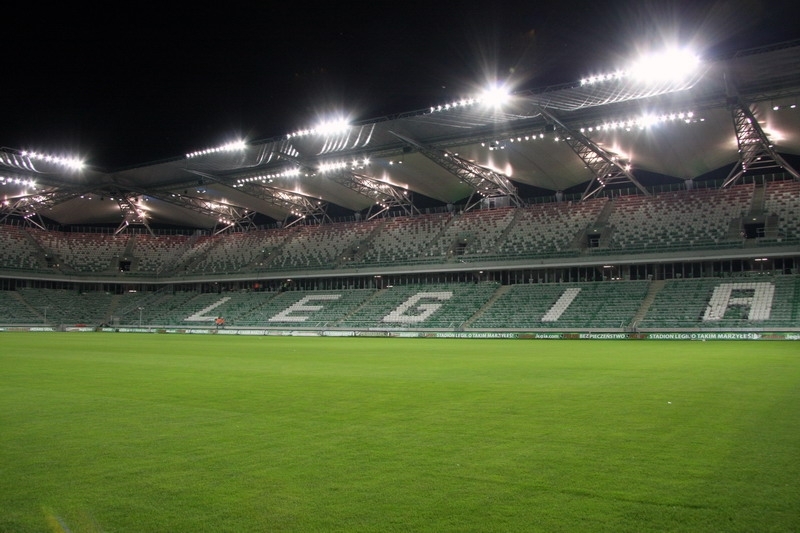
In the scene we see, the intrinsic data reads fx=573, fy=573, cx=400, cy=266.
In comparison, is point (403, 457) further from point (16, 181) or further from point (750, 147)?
point (16, 181)

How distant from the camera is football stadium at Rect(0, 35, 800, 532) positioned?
17.6 ft

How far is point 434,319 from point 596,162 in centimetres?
1857

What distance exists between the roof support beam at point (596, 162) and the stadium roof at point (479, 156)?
170 millimetres

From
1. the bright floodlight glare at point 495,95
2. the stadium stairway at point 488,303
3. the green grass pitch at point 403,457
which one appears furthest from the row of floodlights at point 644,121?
the green grass pitch at point 403,457

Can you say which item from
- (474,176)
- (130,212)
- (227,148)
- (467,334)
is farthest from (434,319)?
(130,212)

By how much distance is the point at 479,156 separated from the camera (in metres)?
46.8

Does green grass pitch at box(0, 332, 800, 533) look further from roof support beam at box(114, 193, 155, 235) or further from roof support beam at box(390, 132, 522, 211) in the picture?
roof support beam at box(114, 193, 155, 235)

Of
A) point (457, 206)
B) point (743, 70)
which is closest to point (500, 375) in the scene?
point (743, 70)

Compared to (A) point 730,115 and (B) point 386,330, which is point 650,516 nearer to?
(A) point 730,115

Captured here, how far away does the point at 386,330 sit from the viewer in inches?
1838

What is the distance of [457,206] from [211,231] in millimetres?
36649

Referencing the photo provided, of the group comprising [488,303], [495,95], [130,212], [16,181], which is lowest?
[488,303]

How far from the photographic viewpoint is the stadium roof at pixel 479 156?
32.4 metres

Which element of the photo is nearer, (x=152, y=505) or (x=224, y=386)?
(x=152, y=505)
